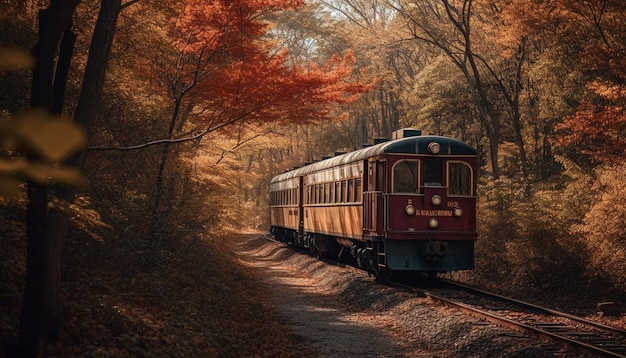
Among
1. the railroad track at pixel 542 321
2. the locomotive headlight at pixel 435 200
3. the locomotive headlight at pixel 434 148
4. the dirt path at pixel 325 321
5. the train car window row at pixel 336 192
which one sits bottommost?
the dirt path at pixel 325 321

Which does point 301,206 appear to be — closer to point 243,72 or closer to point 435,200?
point 435,200

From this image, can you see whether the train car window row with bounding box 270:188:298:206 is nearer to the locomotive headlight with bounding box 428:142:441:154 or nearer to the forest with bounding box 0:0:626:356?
the forest with bounding box 0:0:626:356

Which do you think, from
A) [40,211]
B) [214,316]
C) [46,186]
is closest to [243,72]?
[214,316]

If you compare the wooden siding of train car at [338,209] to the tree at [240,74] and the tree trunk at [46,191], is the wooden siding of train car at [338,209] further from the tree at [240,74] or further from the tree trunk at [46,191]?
the tree trunk at [46,191]

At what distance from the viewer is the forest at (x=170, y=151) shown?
643cm

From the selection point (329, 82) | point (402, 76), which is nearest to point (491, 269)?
point (329, 82)

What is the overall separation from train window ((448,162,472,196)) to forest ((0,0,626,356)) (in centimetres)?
211

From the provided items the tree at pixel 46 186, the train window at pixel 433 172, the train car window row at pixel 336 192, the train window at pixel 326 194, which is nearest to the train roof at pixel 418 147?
the train window at pixel 433 172

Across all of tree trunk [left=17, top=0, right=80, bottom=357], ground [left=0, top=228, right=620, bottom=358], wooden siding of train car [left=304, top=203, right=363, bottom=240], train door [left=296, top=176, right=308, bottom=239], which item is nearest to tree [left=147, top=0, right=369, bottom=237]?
ground [left=0, top=228, right=620, bottom=358]

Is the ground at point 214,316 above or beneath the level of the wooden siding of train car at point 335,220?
beneath

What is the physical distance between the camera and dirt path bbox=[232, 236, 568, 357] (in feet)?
30.6

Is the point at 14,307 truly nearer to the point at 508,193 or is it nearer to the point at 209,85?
the point at 209,85

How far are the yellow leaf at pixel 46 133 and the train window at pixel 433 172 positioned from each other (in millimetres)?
14394

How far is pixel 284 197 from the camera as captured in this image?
29344 mm
